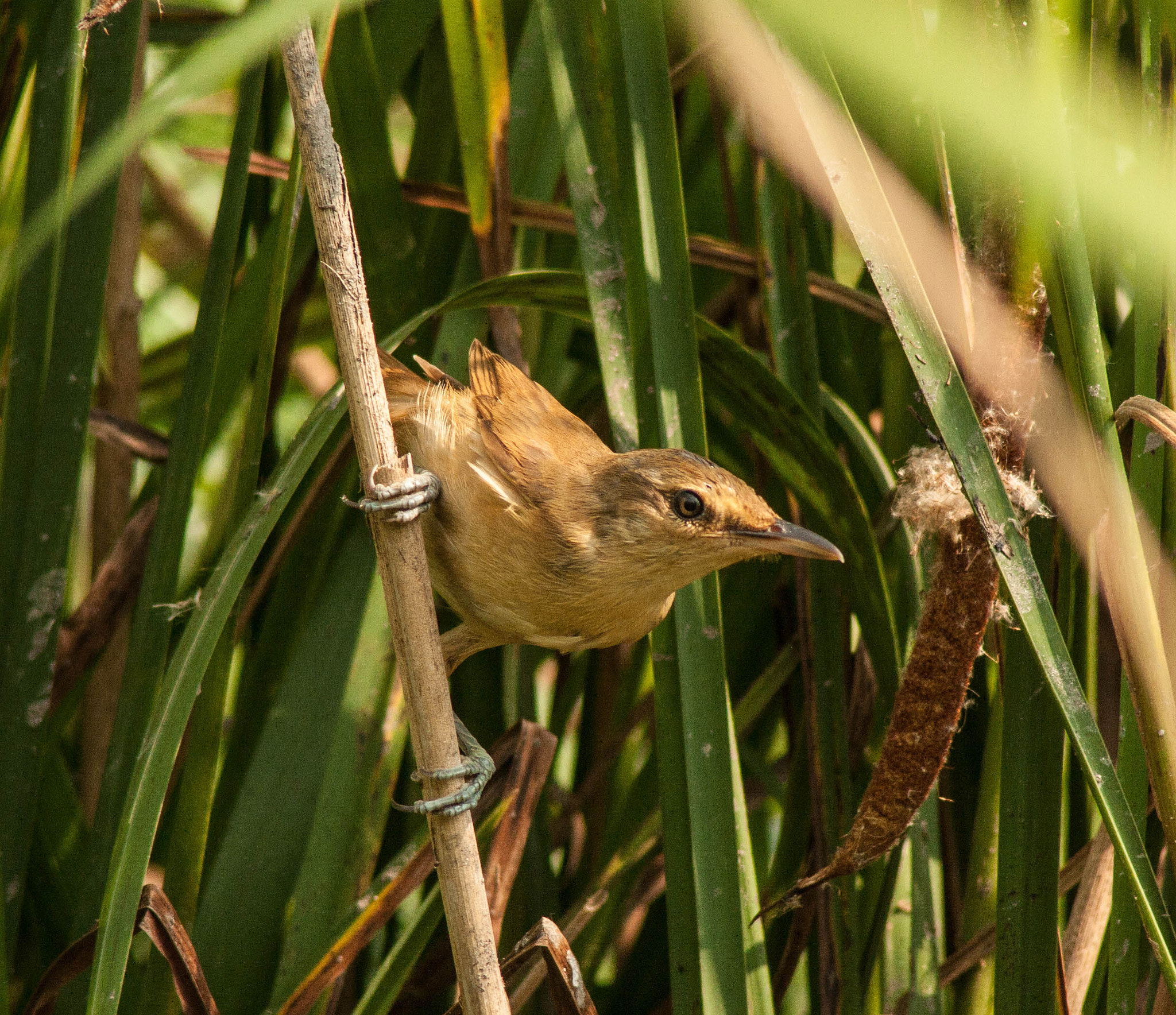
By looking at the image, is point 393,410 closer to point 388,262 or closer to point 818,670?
point 388,262

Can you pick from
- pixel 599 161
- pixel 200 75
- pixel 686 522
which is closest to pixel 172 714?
pixel 200 75

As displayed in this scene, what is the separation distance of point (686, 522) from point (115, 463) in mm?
1218

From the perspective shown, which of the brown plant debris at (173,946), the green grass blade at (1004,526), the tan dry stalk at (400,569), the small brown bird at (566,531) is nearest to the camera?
the green grass blade at (1004,526)

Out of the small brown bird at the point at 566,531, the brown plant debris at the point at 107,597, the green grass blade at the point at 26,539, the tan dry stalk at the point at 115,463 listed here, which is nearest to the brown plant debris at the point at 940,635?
the small brown bird at the point at 566,531

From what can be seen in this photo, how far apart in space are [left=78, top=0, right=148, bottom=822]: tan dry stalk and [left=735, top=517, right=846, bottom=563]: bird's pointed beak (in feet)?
3.76

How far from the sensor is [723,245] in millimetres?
1632

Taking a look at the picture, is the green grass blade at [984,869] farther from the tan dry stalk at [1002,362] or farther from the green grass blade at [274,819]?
the green grass blade at [274,819]

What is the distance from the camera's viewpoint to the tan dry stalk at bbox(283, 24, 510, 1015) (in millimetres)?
989

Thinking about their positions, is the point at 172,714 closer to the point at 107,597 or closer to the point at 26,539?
the point at 26,539

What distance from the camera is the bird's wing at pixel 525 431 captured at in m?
1.39

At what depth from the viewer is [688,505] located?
132 centimetres

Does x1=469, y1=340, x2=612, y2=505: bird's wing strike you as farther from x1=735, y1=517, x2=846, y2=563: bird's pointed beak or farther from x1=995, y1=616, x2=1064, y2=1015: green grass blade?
x1=995, y1=616, x2=1064, y2=1015: green grass blade

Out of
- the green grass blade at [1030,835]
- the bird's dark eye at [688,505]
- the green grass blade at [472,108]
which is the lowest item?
the green grass blade at [1030,835]

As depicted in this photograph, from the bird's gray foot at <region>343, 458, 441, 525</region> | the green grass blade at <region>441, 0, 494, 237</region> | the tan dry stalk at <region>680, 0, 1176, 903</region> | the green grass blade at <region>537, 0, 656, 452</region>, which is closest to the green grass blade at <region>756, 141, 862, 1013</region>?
the tan dry stalk at <region>680, 0, 1176, 903</region>
